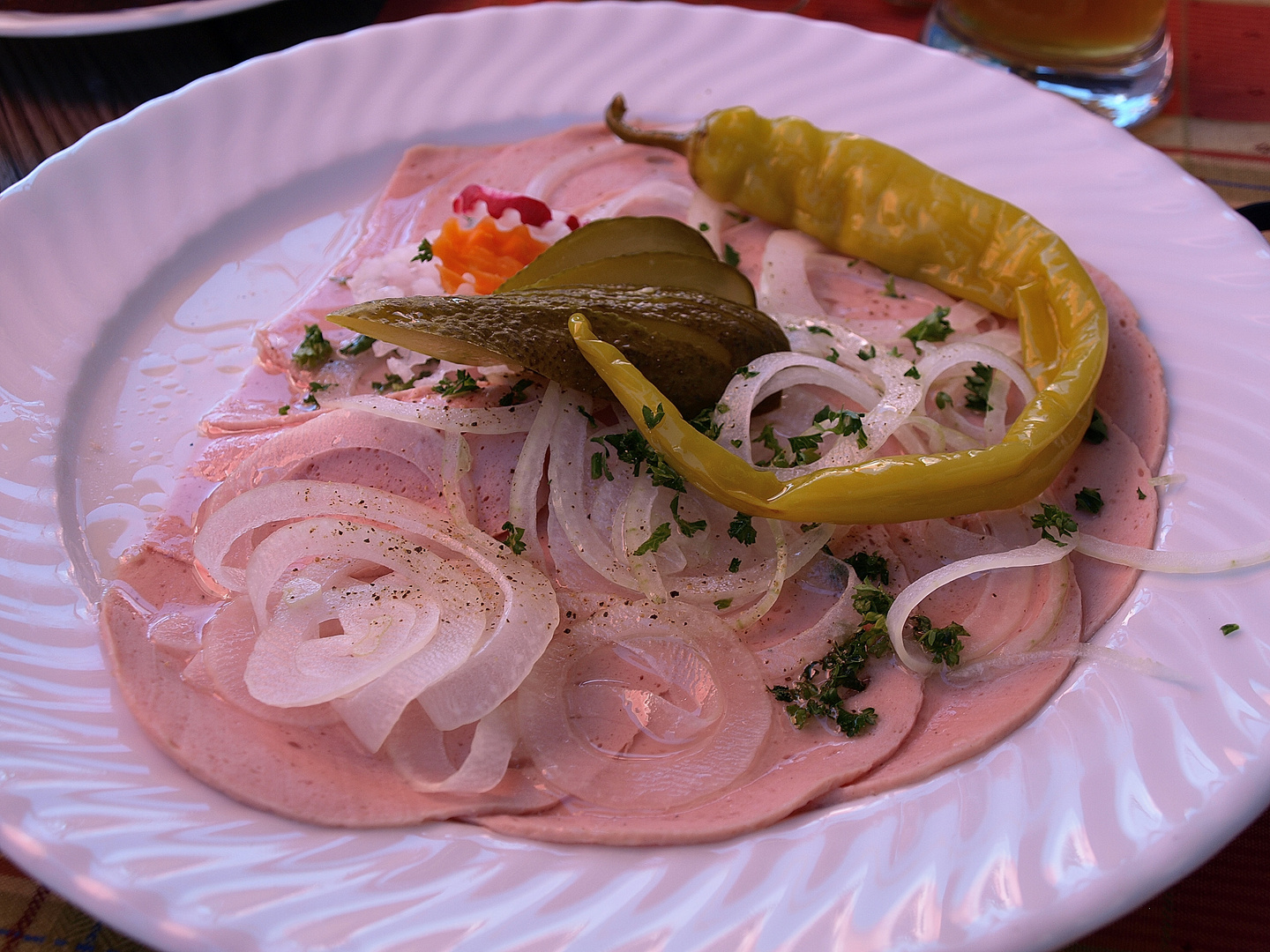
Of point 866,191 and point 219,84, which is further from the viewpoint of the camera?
point 219,84

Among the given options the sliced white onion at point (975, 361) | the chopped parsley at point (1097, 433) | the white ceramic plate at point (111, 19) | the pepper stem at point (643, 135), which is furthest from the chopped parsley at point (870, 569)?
the white ceramic plate at point (111, 19)

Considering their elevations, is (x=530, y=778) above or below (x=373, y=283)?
below

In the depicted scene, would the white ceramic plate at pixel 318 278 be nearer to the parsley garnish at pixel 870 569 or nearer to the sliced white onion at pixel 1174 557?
the sliced white onion at pixel 1174 557

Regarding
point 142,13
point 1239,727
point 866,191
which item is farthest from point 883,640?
point 142,13

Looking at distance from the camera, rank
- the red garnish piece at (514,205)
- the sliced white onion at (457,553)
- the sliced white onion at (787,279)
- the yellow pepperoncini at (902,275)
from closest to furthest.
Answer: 1. the sliced white onion at (457,553)
2. the yellow pepperoncini at (902,275)
3. the sliced white onion at (787,279)
4. the red garnish piece at (514,205)

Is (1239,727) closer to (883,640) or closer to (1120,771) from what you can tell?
(1120,771)

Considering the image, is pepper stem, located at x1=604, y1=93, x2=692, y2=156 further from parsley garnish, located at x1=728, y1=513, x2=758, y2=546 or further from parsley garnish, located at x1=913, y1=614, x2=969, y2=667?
parsley garnish, located at x1=913, y1=614, x2=969, y2=667
